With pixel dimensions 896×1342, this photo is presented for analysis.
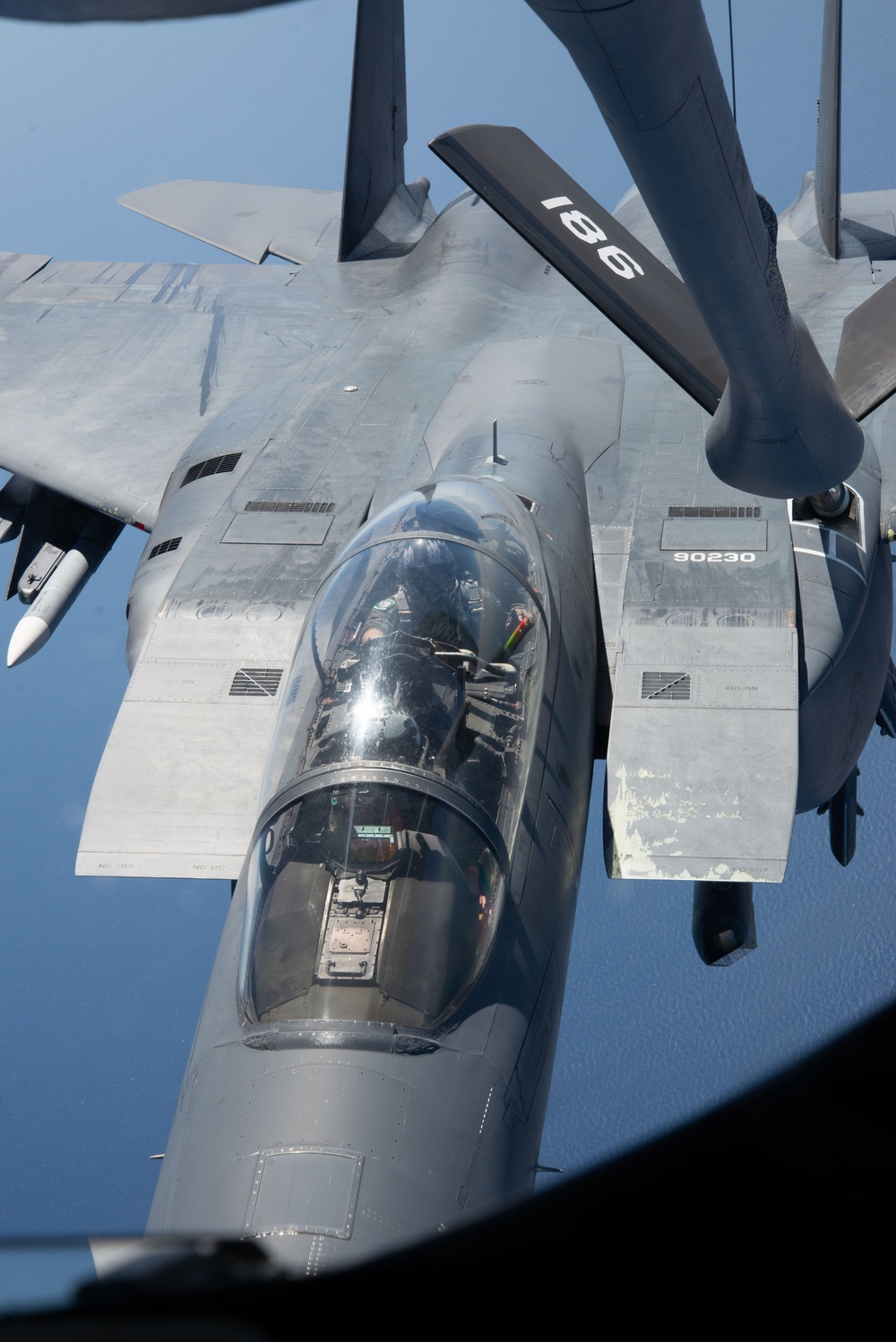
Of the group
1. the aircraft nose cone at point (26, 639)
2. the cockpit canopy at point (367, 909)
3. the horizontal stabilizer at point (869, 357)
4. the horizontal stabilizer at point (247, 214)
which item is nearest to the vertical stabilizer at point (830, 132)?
the horizontal stabilizer at point (247, 214)

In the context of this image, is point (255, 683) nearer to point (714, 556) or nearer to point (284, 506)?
point (284, 506)

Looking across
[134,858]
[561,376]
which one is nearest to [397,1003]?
[134,858]

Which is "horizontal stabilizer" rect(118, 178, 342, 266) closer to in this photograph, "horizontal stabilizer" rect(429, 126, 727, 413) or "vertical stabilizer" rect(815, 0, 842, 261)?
"vertical stabilizer" rect(815, 0, 842, 261)

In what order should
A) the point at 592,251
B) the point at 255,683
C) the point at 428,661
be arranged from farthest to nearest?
the point at 255,683
the point at 592,251
the point at 428,661

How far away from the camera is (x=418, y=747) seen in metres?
4.82

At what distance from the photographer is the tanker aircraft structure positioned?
13.3 feet

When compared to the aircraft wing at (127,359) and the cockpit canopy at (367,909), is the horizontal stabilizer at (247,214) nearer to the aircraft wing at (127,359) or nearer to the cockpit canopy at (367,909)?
the aircraft wing at (127,359)

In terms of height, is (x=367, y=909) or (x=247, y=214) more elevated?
(x=247, y=214)

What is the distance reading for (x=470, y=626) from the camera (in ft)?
17.7

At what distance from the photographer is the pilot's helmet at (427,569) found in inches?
217

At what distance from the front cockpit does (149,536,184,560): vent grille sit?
8.82 ft

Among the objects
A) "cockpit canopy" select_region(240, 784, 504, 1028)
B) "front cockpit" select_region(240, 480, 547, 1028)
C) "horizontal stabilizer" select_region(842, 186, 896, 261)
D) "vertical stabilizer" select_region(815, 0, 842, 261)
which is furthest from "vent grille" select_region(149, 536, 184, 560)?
"horizontal stabilizer" select_region(842, 186, 896, 261)

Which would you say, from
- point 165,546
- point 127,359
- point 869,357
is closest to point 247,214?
point 127,359

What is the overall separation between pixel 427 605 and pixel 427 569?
28 centimetres
